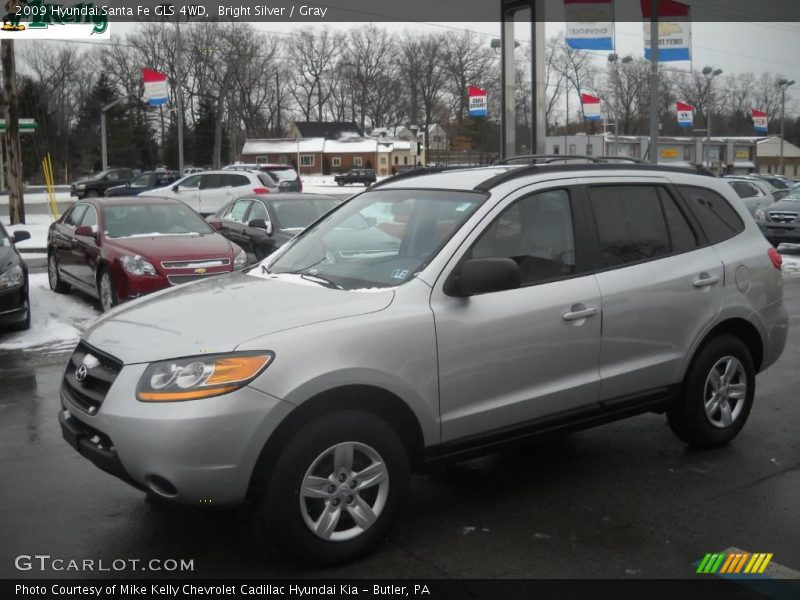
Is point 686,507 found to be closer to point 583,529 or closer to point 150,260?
point 583,529

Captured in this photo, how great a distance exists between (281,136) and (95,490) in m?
109

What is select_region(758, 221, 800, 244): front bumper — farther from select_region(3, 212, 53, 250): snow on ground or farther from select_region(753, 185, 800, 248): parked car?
select_region(3, 212, 53, 250): snow on ground

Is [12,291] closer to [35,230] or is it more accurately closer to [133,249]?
[133,249]

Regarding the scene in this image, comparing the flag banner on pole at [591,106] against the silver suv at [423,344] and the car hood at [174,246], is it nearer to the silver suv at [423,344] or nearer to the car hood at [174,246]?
the car hood at [174,246]

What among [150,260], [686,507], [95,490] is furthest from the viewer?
[150,260]

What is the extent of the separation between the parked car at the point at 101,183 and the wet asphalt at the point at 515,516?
39690 mm

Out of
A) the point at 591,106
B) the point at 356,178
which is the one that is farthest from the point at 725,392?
the point at 356,178

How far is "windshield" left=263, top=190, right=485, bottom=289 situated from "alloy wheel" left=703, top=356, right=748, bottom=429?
2.07m

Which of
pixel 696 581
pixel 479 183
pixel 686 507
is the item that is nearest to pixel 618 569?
pixel 696 581

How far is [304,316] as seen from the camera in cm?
382

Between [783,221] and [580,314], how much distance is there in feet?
56.5

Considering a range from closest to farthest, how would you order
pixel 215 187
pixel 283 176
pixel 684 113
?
pixel 215 187
pixel 283 176
pixel 684 113

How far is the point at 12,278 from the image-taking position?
9.34m

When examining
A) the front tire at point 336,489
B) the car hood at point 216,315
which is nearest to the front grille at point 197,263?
the car hood at point 216,315
